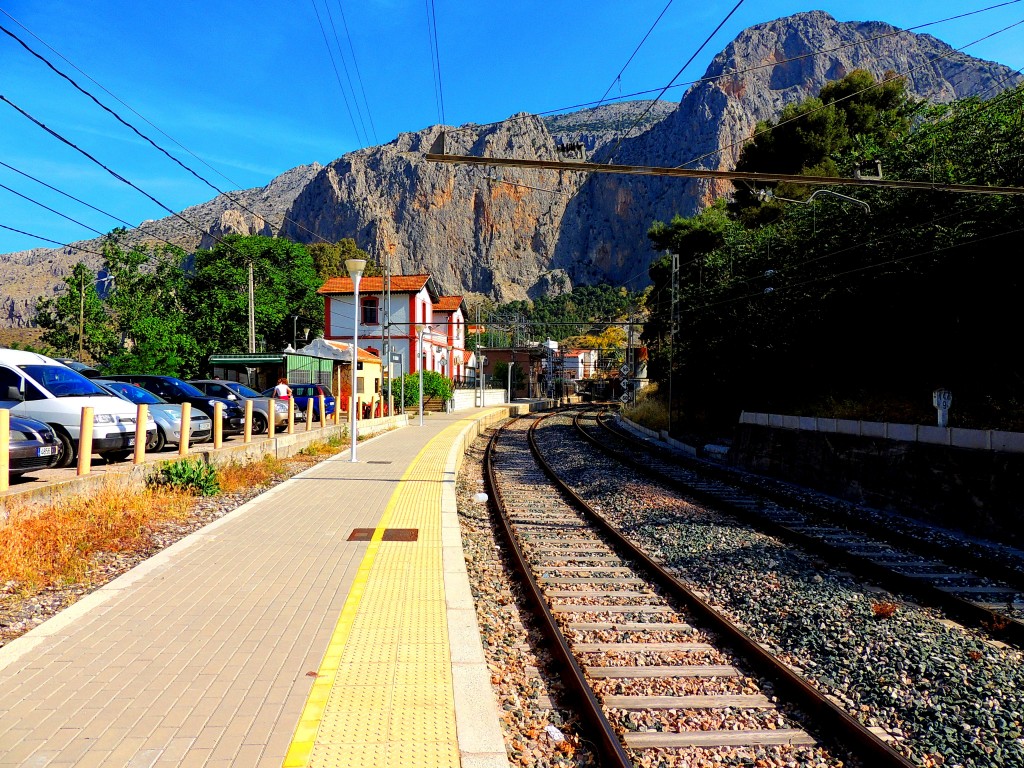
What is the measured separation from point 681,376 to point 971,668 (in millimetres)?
26247

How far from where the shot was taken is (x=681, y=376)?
31156 mm

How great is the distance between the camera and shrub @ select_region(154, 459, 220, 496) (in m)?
11.4

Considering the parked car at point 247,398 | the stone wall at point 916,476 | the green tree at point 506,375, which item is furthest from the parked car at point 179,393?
the green tree at point 506,375

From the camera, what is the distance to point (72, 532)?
7754 millimetres

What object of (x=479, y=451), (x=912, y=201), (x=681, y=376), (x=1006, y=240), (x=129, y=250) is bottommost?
(x=479, y=451)

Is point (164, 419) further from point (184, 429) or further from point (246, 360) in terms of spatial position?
point (246, 360)

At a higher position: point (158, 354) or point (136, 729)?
point (158, 354)

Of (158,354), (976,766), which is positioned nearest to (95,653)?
(976,766)

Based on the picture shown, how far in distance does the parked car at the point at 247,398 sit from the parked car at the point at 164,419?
4574 mm

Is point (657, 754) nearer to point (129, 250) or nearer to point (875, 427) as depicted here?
point (875, 427)

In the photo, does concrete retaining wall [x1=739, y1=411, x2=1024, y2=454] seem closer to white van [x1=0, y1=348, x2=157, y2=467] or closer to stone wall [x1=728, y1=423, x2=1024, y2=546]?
stone wall [x1=728, y1=423, x2=1024, y2=546]

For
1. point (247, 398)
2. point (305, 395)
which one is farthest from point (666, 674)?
point (305, 395)

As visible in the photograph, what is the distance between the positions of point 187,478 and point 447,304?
2083 inches

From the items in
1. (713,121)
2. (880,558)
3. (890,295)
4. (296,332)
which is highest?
(713,121)
